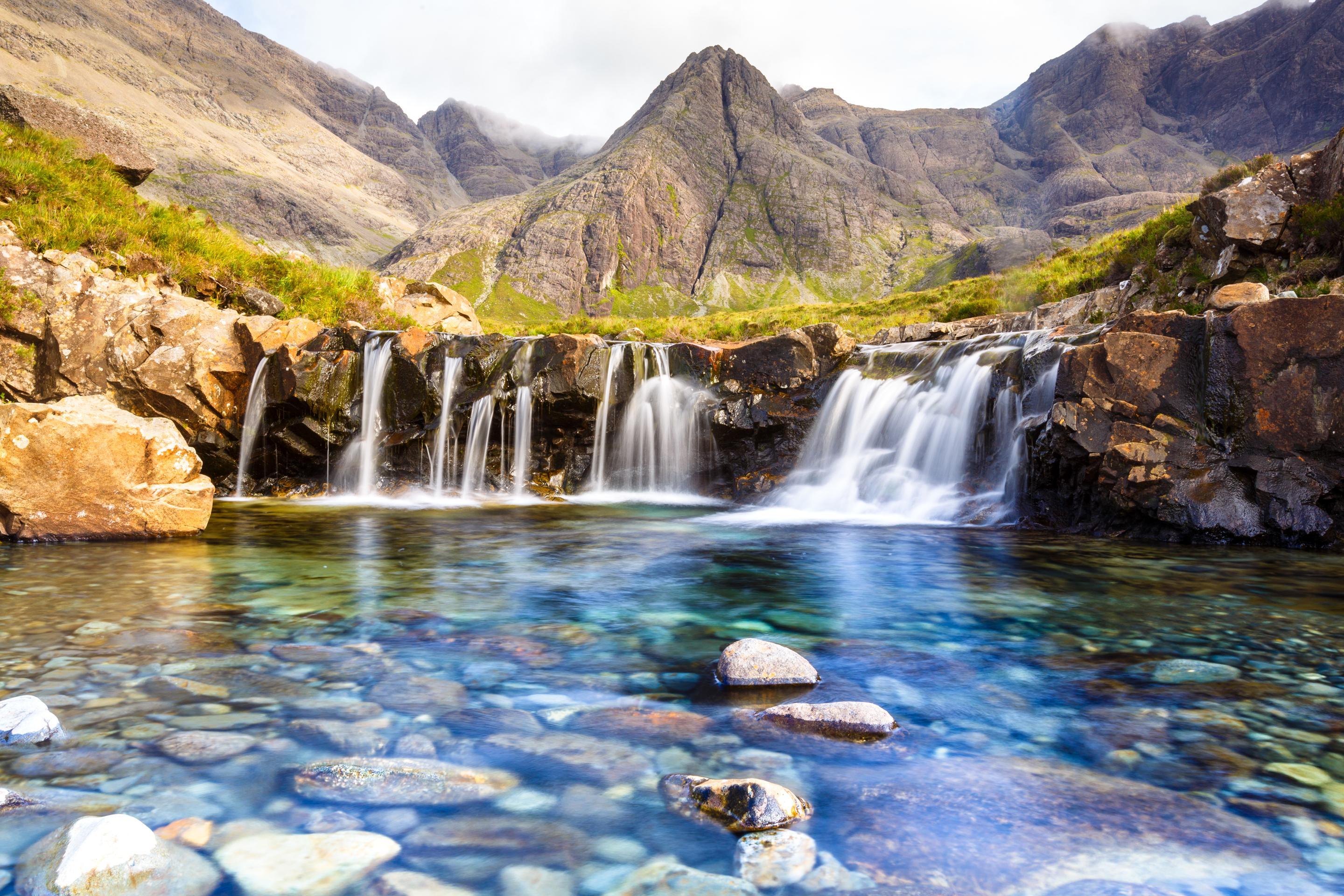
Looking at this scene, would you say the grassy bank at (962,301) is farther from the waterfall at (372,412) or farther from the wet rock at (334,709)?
the wet rock at (334,709)

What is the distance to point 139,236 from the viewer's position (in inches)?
676

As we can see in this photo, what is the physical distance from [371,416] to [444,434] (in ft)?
5.14

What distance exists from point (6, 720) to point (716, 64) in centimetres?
17947

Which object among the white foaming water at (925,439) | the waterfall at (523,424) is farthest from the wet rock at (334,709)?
the waterfall at (523,424)

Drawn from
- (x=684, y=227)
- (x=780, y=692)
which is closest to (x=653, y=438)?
(x=780, y=692)

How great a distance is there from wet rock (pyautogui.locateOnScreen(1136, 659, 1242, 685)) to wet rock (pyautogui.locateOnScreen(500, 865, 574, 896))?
373 centimetres

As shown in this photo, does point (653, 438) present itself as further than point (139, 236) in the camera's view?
No

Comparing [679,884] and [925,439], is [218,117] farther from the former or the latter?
[679,884]

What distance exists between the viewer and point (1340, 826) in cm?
261

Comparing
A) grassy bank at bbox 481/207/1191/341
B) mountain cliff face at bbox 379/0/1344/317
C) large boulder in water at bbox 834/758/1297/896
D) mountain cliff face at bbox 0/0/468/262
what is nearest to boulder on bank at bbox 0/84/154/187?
grassy bank at bbox 481/207/1191/341

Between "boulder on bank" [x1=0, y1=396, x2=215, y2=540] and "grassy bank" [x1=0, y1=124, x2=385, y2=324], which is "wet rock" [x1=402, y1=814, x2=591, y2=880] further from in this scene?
"grassy bank" [x1=0, y1=124, x2=385, y2=324]

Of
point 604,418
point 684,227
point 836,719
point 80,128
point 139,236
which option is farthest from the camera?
point 684,227

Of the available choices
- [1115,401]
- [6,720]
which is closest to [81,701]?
[6,720]

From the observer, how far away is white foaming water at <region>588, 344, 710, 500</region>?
15.2 m
